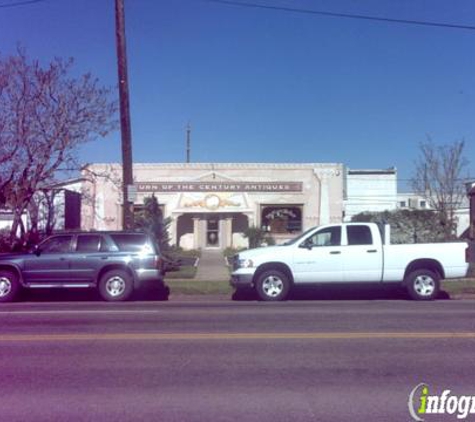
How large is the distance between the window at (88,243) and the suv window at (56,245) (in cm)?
28

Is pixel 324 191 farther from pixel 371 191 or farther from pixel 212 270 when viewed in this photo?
pixel 371 191

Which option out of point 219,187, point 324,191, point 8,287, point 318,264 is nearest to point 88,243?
point 8,287

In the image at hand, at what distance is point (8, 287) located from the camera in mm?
15867

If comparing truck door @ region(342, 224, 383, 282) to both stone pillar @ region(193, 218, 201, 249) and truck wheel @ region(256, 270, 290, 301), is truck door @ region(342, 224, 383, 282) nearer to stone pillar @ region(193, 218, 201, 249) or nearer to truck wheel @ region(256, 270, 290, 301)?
truck wheel @ region(256, 270, 290, 301)

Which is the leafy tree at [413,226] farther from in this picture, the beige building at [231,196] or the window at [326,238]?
the window at [326,238]

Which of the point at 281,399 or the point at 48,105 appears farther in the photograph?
the point at 48,105

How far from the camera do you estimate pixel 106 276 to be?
52.0ft

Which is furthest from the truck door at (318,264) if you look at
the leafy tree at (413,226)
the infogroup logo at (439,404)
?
the leafy tree at (413,226)

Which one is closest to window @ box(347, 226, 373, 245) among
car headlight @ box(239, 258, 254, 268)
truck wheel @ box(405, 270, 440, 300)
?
truck wheel @ box(405, 270, 440, 300)

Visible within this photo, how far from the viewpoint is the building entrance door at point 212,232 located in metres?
37.5

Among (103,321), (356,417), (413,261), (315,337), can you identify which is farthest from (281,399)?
(413,261)

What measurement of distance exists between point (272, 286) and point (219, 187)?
2181 centimetres

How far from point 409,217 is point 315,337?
25215mm

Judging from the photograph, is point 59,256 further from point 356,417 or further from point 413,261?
point 356,417
